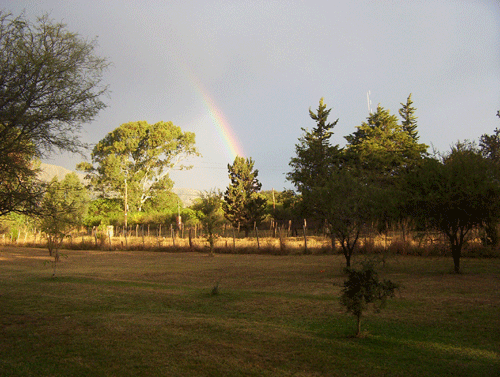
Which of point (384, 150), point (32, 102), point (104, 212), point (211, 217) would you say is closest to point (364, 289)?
point (32, 102)

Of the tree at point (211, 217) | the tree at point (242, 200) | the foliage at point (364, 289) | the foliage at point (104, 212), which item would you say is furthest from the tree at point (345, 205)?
the foliage at point (104, 212)

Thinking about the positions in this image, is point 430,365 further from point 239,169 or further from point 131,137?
point 131,137

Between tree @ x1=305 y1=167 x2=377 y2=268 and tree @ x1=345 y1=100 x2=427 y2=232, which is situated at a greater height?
tree @ x1=345 y1=100 x2=427 y2=232

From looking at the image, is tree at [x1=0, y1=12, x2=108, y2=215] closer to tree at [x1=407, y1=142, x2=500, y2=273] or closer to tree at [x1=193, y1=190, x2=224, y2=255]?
tree at [x1=407, y1=142, x2=500, y2=273]

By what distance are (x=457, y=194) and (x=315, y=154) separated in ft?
96.3

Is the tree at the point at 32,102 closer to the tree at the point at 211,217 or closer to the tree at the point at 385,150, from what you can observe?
the tree at the point at 211,217

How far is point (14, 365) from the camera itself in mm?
5516

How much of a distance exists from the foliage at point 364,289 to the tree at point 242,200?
138 ft

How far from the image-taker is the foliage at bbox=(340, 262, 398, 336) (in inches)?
251

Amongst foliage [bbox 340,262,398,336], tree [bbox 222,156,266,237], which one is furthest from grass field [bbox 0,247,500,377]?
tree [bbox 222,156,266,237]

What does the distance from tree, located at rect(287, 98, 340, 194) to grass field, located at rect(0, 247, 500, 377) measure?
29.8 m

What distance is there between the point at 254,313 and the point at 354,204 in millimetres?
7332

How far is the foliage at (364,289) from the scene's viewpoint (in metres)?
6.38

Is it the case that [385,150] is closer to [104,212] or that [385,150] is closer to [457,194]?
[457,194]
